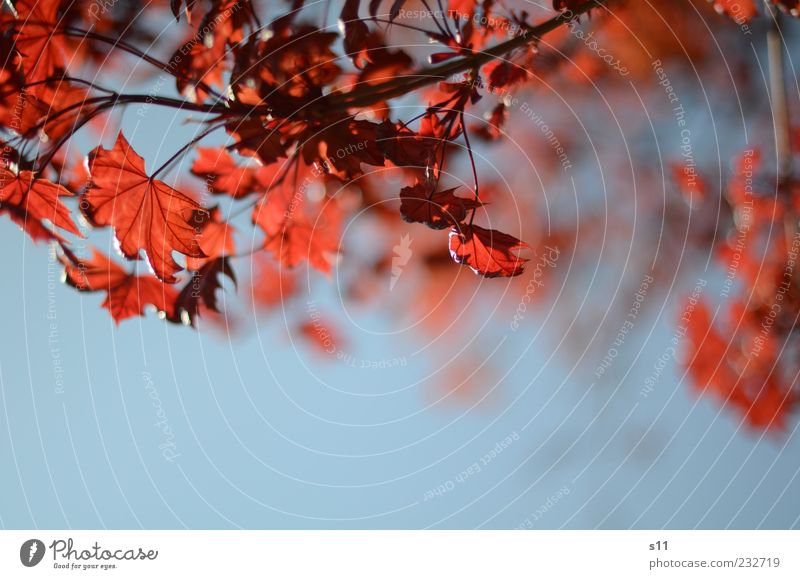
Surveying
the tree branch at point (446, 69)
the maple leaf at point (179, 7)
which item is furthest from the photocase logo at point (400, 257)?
the maple leaf at point (179, 7)

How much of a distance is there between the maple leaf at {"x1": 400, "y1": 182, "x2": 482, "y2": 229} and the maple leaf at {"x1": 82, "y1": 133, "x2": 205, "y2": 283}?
0.49 feet

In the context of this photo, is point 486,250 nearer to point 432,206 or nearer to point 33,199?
point 432,206

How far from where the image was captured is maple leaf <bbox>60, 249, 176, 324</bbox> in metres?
0.43

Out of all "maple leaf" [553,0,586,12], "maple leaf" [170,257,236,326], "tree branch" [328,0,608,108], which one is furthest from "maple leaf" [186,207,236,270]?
"maple leaf" [553,0,586,12]

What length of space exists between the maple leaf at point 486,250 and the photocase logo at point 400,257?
36mm

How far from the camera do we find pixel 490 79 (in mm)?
443

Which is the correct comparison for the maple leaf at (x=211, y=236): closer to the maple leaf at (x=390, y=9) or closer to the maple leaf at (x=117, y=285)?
the maple leaf at (x=117, y=285)

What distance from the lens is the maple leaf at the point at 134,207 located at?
16.5 inches

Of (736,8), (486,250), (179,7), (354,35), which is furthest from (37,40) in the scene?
(736,8)

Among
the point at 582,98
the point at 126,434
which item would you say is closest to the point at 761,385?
the point at 582,98

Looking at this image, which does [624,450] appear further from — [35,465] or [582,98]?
[35,465]

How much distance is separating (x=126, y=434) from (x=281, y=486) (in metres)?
0.11
